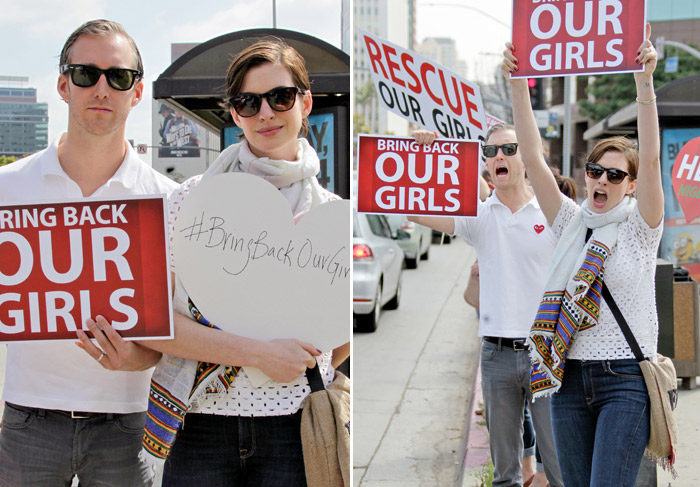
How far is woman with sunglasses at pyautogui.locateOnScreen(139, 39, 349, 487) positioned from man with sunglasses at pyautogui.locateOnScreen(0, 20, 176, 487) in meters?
0.17

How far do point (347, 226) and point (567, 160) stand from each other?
12063 mm

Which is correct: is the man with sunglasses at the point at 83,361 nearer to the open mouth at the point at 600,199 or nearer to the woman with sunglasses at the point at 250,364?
the woman with sunglasses at the point at 250,364

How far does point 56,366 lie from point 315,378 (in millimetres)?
729

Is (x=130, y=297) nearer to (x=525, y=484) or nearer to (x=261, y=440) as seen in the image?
(x=261, y=440)

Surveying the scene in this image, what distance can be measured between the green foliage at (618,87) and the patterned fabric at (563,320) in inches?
1661

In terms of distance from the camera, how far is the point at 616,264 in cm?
320

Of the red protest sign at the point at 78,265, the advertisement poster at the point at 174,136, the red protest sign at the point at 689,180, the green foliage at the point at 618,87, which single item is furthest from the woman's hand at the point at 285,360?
the green foliage at the point at 618,87

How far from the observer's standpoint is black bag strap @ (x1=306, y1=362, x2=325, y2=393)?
2.15 metres

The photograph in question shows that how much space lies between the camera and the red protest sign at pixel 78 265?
2.13 metres

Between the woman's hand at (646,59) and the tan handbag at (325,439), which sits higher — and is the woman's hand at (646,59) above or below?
above

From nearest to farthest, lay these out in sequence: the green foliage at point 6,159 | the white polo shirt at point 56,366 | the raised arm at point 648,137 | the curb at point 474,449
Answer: the white polo shirt at point 56,366 < the green foliage at point 6,159 < the raised arm at point 648,137 < the curb at point 474,449

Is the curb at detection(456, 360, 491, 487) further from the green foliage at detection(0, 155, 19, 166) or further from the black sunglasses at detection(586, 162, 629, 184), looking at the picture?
the green foliage at detection(0, 155, 19, 166)

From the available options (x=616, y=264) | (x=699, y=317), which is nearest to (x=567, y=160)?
(x=699, y=317)

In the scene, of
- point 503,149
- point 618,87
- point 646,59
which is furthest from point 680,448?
point 618,87
